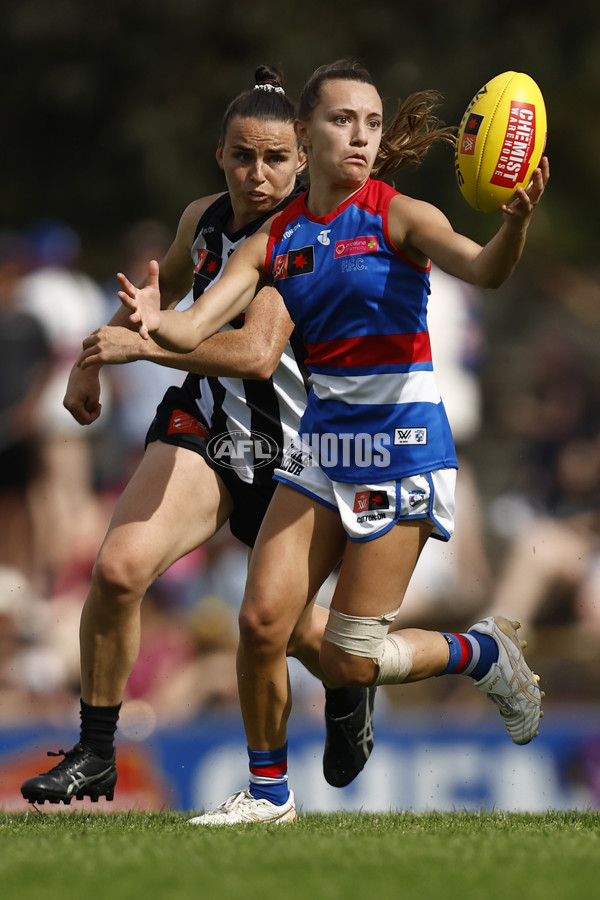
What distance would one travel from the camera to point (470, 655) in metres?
4.68

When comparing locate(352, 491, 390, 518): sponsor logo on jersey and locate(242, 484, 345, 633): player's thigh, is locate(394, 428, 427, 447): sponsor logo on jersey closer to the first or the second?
locate(352, 491, 390, 518): sponsor logo on jersey

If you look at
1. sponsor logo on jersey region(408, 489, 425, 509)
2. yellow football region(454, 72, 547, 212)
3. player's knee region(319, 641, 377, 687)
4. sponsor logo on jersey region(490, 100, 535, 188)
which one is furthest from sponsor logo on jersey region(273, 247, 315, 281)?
player's knee region(319, 641, 377, 687)

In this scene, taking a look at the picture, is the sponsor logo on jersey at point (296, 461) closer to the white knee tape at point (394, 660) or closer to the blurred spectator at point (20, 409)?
the white knee tape at point (394, 660)

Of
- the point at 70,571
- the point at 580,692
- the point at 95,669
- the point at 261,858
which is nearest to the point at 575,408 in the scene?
the point at 580,692

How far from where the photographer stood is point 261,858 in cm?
333

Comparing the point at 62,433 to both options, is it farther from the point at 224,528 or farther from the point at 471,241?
the point at 471,241

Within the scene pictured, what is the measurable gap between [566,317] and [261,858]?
5.73 meters

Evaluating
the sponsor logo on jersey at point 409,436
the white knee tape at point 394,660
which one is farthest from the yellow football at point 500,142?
the white knee tape at point 394,660

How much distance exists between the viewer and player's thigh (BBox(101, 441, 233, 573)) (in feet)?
15.1

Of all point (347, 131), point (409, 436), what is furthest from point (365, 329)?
point (347, 131)

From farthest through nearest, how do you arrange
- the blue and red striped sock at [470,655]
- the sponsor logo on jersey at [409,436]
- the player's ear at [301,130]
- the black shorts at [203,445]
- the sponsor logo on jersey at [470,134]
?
the black shorts at [203,445] → the blue and red striped sock at [470,655] → the player's ear at [301,130] → the sponsor logo on jersey at [409,436] → the sponsor logo on jersey at [470,134]

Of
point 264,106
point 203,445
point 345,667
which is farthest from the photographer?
point 264,106

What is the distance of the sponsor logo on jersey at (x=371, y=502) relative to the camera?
4.23 meters

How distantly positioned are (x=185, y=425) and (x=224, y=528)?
3.23 meters
